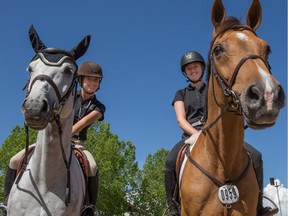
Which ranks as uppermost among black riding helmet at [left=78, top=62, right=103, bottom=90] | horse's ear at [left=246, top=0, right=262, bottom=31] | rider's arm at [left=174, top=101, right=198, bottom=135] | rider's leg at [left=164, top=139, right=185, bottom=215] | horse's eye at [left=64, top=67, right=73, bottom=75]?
black riding helmet at [left=78, top=62, right=103, bottom=90]

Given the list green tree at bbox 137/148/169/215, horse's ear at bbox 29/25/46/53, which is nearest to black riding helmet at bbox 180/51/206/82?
horse's ear at bbox 29/25/46/53

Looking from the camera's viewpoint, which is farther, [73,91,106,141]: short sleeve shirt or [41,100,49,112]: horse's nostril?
[73,91,106,141]: short sleeve shirt

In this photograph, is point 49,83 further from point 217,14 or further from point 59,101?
point 217,14

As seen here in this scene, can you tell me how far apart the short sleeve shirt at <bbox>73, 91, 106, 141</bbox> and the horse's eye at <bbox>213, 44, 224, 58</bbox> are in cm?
354

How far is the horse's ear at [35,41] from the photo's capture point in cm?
712

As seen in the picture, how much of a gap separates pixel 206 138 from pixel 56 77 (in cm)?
258

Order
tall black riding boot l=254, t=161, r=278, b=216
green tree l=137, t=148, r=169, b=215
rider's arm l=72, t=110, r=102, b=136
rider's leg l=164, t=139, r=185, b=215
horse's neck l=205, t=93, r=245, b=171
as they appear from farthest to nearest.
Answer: green tree l=137, t=148, r=169, b=215 → rider's arm l=72, t=110, r=102, b=136 → rider's leg l=164, t=139, r=185, b=215 → tall black riding boot l=254, t=161, r=278, b=216 → horse's neck l=205, t=93, r=245, b=171

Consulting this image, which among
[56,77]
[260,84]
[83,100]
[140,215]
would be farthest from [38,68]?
[140,215]

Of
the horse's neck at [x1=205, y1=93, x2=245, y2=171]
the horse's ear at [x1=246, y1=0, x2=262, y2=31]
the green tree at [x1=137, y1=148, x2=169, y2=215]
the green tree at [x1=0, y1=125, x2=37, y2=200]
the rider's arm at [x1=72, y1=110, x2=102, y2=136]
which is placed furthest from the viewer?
the green tree at [x1=137, y1=148, x2=169, y2=215]

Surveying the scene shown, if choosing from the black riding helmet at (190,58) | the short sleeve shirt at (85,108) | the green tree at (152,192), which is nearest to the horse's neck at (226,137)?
the black riding helmet at (190,58)

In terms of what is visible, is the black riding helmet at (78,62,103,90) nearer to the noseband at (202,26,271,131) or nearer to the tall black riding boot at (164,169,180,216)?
the tall black riding boot at (164,169,180,216)

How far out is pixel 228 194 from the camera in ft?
18.2

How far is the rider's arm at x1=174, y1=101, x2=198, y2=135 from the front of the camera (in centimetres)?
753

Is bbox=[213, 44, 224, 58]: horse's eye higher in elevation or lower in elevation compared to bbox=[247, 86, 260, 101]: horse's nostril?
higher
